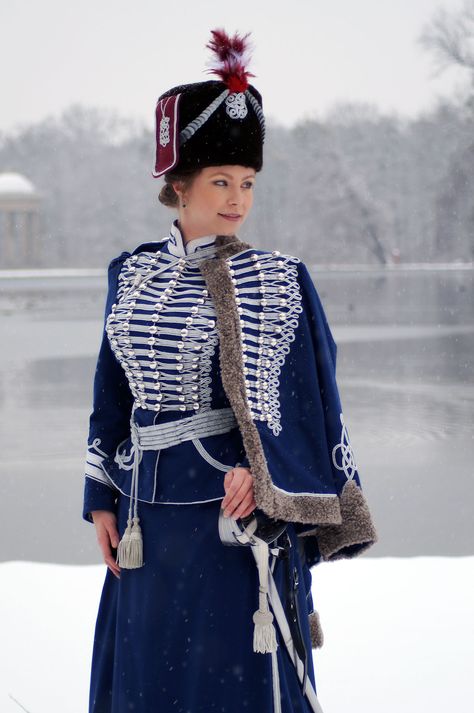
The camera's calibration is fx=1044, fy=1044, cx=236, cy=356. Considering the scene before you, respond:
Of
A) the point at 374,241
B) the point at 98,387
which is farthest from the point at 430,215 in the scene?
the point at 98,387

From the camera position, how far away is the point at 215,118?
1.67m

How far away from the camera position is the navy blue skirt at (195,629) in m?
1.60

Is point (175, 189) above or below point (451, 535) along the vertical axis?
above

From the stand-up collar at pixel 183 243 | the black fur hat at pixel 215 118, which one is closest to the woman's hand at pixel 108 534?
the stand-up collar at pixel 183 243

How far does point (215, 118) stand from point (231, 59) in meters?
0.10

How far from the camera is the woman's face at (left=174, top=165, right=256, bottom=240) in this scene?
1.66 meters

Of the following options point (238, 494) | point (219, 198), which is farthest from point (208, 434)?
point (219, 198)

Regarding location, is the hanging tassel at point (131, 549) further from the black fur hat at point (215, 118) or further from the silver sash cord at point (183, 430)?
the black fur hat at point (215, 118)

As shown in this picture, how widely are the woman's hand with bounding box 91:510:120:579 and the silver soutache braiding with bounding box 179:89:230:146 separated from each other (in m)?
0.64

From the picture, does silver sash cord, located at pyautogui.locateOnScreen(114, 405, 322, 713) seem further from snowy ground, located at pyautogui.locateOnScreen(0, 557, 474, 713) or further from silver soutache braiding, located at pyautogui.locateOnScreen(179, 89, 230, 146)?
snowy ground, located at pyautogui.locateOnScreen(0, 557, 474, 713)

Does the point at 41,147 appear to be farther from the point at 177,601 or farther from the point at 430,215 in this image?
the point at 177,601

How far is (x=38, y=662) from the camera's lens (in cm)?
260

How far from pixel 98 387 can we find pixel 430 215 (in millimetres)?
17432

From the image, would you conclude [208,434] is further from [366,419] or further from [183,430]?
[366,419]
